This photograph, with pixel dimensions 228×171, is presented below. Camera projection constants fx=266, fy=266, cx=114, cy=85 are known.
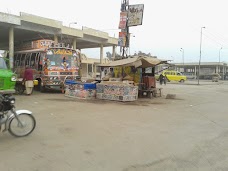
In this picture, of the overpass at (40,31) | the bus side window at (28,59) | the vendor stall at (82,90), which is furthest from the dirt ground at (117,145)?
the overpass at (40,31)

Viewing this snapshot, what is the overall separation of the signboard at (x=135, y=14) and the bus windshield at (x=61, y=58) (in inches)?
197

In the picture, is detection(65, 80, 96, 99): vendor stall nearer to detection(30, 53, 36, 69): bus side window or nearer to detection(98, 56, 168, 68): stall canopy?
detection(98, 56, 168, 68): stall canopy

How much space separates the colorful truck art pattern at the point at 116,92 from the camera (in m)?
14.0

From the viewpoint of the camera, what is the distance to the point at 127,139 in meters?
6.38

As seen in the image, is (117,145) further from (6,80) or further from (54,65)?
(54,65)

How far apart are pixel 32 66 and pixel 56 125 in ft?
39.0

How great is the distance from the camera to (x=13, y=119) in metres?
6.21

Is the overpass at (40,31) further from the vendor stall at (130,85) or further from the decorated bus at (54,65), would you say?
the vendor stall at (130,85)

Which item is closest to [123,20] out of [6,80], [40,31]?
[6,80]

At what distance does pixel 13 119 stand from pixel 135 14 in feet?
50.6

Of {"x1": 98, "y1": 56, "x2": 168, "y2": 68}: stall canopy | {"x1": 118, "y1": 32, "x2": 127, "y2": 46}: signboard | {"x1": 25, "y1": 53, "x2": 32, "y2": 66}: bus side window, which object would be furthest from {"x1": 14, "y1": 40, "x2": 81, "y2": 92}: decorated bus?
{"x1": 118, "y1": 32, "x2": 127, "y2": 46}: signboard

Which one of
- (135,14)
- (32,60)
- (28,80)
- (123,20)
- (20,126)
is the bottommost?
(20,126)

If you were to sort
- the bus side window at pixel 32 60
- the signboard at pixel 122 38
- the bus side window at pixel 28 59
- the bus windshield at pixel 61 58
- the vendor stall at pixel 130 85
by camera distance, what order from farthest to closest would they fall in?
1. the signboard at pixel 122 38
2. the bus side window at pixel 28 59
3. the bus side window at pixel 32 60
4. the bus windshield at pixel 61 58
5. the vendor stall at pixel 130 85

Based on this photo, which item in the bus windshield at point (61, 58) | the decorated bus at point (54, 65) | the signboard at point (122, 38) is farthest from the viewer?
the signboard at point (122, 38)
